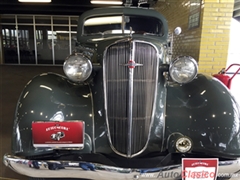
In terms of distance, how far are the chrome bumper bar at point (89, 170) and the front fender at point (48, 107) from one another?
0.09 m

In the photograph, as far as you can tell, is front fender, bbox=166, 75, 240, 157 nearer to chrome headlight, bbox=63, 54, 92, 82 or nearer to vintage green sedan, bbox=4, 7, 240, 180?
vintage green sedan, bbox=4, 7, 240, 180

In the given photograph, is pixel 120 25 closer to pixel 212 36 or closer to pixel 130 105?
pixel 130 105

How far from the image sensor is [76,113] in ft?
5.93

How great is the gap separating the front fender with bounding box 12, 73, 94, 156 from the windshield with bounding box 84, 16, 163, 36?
1.23m

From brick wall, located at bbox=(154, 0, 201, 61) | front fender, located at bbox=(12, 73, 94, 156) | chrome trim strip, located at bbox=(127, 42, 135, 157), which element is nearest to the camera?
front fender, located at bbox=(12, 73, 94, 156)

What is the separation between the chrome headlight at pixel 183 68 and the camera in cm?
179

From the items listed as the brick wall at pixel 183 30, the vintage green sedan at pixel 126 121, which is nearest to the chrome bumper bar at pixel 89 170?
the vintage green sedan at pixel 126 121

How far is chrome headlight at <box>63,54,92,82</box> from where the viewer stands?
1795mm

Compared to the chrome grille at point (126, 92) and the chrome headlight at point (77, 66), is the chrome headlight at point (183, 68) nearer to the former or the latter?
the chrome grille at point (126, 92)

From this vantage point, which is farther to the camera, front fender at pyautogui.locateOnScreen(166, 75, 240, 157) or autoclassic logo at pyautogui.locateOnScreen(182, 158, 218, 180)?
front fender at pyautogui.locateOnScreen(166, 75, 240, 157)

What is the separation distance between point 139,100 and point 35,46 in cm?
1325

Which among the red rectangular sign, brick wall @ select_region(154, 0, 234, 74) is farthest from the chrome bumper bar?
brick wall @ select_region(154, 0, 234, 74)

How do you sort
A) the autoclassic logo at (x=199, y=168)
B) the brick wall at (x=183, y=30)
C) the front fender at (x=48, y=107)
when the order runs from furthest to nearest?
the brick wall at (x=183, y=30) → the front fender at (x=48, y=107) → the autoclassic logo at (x=199, y=168)

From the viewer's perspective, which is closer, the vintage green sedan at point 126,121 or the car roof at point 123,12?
the vintage green sedan at point 126,121
